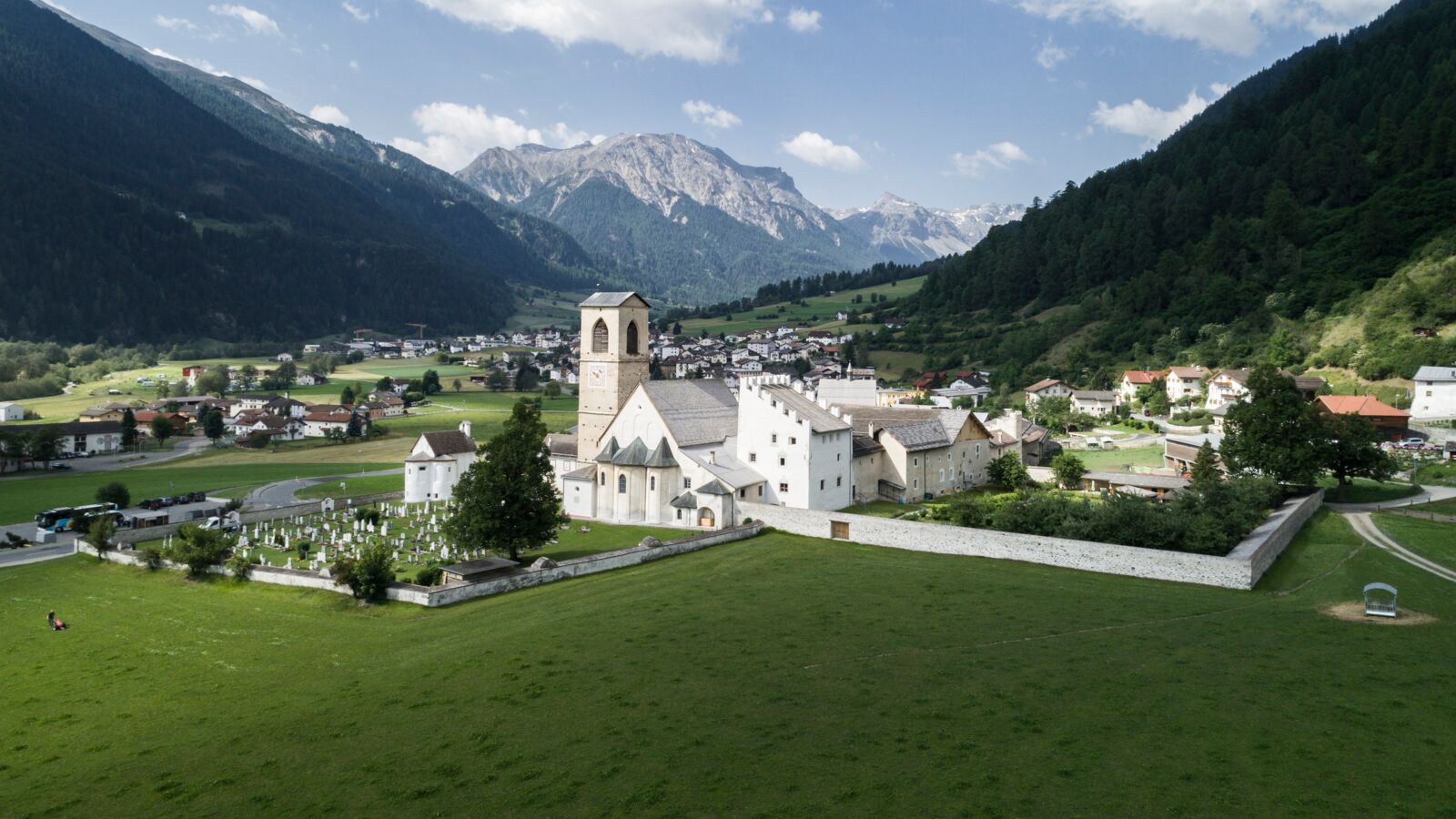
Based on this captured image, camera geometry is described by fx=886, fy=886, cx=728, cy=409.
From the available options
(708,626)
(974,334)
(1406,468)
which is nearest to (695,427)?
(708,626)

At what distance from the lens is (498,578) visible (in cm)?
3203

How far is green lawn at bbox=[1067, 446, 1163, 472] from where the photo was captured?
5824cm

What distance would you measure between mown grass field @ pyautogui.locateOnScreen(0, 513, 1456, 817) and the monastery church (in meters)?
14.3

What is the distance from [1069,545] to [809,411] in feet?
54.9

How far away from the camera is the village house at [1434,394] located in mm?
65688

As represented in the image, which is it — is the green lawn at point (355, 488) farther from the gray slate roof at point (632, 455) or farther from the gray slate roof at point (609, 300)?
the gray slate roof at point (632, 455)

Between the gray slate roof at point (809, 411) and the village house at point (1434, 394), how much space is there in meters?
50.1

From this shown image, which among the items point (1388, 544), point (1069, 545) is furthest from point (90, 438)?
point (1388, 544)

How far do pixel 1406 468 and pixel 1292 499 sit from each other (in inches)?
699

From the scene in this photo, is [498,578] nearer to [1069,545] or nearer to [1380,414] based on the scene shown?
[1069,545]

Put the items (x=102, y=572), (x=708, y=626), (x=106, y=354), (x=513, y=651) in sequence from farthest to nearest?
(x=106, y=354) → (x=102, y=572) → (x=708, y=626) → (x=513, y=651)

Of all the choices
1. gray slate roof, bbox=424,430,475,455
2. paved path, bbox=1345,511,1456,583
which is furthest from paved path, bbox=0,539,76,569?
paved path, bbox=1345,511,1456,583

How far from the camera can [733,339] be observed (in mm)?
191125

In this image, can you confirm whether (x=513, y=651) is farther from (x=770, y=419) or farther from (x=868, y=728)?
(x=770, y=419)
